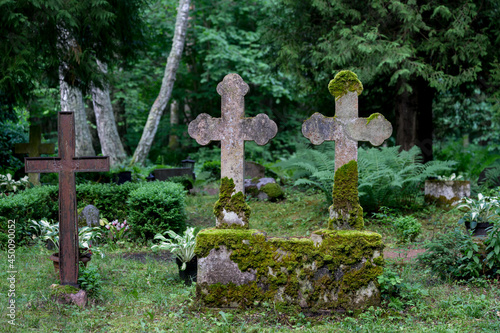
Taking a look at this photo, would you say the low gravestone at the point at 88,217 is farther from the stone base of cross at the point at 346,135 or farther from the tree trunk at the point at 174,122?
the tree trunk at the point at 174,122

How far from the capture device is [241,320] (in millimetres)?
4258

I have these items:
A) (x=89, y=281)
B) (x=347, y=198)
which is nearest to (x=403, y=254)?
(x=347, y=198)

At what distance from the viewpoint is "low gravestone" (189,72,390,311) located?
14.6 ft

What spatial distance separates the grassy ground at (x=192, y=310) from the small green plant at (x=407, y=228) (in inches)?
40.7

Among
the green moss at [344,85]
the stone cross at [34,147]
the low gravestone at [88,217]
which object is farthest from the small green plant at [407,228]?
the stone cross at [34,147]

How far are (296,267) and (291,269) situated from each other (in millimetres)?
56

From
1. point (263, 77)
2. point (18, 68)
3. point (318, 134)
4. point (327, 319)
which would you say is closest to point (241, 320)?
point (327, 319)

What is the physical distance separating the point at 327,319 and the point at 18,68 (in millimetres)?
6565

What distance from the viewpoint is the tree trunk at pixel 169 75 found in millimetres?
15500

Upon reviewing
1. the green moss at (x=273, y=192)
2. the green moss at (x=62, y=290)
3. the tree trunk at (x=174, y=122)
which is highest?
the tree trunk at (x=174, y=122)

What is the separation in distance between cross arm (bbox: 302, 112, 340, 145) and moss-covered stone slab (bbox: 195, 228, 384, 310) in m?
1.00

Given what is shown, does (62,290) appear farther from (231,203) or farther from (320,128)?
(320,128)

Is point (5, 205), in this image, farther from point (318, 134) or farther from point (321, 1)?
point (321, 1)

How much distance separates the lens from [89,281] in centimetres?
487
